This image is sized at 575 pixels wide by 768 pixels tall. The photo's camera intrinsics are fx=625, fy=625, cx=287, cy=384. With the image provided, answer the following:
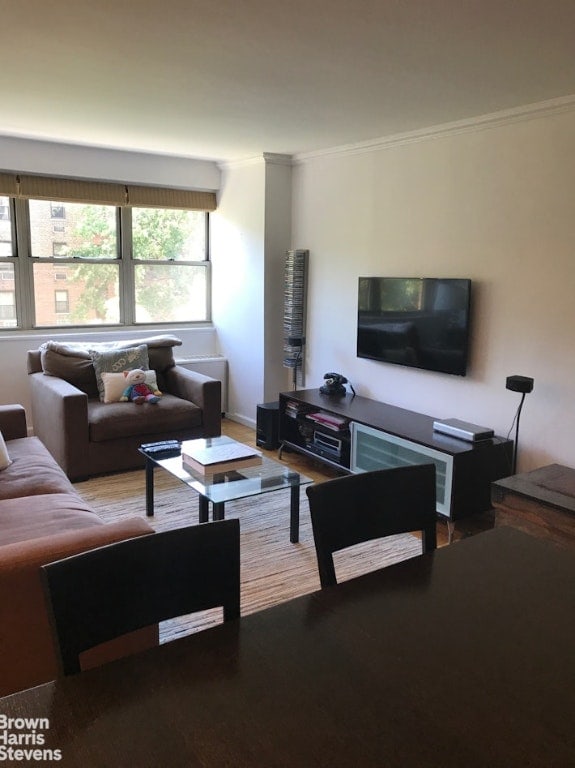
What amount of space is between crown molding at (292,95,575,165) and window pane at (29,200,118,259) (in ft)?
6.24

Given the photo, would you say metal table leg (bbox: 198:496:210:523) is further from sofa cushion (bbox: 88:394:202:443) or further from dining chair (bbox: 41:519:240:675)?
dining chair (bbox: 41:519:240:675)

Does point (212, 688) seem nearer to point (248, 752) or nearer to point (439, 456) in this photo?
point (248, 752)

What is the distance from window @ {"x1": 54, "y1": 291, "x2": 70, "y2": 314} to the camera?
530 centimetres

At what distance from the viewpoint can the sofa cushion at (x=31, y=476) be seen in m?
2.88

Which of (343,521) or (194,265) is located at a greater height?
(194,265)

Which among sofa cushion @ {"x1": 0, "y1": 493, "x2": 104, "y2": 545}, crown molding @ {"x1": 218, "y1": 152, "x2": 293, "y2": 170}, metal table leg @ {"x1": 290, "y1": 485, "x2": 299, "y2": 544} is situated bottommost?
metal table leg @ {"x1": 290, "y1": 485, "x2": 299, "y2": 544}

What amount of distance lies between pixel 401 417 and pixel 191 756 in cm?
339

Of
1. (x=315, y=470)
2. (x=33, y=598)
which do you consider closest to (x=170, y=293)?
(x=315, y=470)

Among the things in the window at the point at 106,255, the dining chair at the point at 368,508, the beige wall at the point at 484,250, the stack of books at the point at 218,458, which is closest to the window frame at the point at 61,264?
the window at the point at 106,255

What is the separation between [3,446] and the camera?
3.15 m

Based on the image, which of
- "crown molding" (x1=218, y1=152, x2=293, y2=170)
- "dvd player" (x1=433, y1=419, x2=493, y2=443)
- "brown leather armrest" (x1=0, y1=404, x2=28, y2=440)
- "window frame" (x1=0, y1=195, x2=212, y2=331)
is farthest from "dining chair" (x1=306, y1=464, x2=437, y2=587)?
"window frame" (x1=0, y1=195, x2=212, y2=331)

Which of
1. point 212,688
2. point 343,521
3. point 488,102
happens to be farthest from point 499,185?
point 212,688

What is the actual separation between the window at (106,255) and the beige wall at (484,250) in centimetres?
164

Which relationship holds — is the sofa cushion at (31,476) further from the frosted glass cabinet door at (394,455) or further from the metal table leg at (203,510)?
the frosted glass cabinet door at (394,455)
